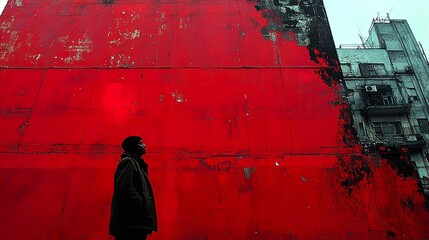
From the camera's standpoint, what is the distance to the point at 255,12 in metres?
7.74

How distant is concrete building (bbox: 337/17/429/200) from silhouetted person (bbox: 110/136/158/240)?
707 inches

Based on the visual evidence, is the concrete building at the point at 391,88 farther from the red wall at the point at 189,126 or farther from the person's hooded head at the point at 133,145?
the person's hooded head at the point at 133,145

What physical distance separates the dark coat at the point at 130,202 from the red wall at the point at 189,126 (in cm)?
309

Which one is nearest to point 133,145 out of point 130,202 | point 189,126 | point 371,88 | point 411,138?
point 130,202

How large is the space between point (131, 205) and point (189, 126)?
3892mm

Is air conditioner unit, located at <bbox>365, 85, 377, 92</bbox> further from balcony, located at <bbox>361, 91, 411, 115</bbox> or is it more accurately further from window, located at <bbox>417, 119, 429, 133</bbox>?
window, located at <bbox>417, 119, 429, 133</bbox>

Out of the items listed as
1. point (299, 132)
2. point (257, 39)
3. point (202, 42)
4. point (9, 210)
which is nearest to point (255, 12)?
point (257, 39)

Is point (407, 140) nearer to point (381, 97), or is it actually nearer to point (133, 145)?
point (381, 97)

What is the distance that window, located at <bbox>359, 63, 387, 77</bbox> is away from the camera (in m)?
20.9

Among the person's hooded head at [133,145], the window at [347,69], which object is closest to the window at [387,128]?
the window at [347,69]

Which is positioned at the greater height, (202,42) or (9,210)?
(202,42)

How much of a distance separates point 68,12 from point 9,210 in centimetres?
501

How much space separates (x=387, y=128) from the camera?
19078 millimetres

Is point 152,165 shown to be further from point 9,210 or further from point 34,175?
point 9,210
